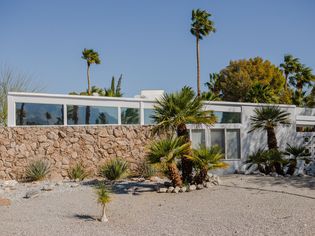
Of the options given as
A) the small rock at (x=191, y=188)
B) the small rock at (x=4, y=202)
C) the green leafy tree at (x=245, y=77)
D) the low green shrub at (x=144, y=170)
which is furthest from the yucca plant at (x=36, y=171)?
the green leafy tree at (x=245, y=77)

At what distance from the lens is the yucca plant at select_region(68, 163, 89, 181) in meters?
Answer: 16.3

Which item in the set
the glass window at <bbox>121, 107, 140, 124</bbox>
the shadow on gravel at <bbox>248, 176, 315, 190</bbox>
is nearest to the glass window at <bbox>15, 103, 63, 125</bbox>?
the glass window at <bbox>121, 107, 140, 124</bbox>

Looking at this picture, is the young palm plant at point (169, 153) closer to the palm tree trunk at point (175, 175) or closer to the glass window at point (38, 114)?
the palm tree trunk at point (175, 175)

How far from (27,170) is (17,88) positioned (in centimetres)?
1302

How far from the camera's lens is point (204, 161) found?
11977 millimetres

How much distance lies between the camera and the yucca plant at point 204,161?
39.4 ft

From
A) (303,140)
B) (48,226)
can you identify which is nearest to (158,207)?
(48,226)

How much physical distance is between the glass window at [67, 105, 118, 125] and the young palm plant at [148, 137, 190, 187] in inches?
241

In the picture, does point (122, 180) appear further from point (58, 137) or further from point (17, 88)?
point (17, 88)

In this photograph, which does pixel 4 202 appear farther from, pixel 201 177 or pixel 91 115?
pixel 91 115

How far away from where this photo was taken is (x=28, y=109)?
55.2 ft

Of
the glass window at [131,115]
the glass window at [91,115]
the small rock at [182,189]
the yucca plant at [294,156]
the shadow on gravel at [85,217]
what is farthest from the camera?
the glass window at [131,115]

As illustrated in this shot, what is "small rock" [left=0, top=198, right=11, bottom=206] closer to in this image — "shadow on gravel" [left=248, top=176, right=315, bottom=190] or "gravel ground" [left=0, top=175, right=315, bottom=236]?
"gravel ground" [left=0, top=175, right=315, bottom=236]

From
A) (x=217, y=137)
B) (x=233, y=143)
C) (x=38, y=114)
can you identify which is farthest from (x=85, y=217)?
(x=233, y=143)
